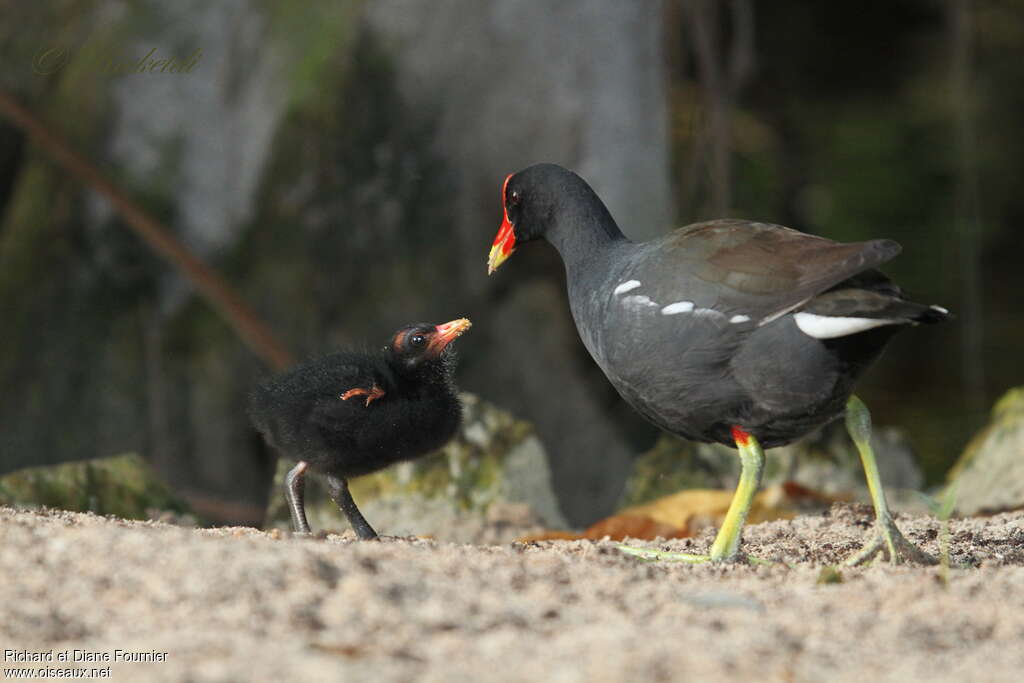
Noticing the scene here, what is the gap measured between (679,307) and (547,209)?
3.17 feet

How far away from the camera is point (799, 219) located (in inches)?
432

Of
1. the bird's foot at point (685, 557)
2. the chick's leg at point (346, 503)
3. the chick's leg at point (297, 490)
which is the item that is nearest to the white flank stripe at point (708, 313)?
the bird's foot at point (685, 557)

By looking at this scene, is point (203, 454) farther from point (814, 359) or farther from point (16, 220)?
point (814, 359)

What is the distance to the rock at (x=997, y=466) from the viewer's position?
588 centimetres

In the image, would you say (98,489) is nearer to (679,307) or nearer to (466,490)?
(466,490)

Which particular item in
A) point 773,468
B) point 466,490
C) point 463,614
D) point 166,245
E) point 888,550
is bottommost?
point 773,468

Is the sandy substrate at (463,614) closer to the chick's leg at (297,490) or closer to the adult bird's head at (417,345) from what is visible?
the chick's leg at (297,490)

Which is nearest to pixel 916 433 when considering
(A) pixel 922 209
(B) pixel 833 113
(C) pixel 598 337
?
(A) pixel 922 209

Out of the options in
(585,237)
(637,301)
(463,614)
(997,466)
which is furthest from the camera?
(997,466)

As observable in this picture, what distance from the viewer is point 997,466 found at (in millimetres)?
6176

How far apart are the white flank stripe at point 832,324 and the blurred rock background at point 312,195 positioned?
13.9ft

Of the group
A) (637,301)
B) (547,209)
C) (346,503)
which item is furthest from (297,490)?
(637,301)

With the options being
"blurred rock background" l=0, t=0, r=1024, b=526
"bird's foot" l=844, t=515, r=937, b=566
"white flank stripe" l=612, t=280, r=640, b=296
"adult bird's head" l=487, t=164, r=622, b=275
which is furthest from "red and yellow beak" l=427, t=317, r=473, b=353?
"blurred rock background" l=0, t=0, r=1024, b=526

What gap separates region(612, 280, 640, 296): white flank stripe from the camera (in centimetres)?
405
